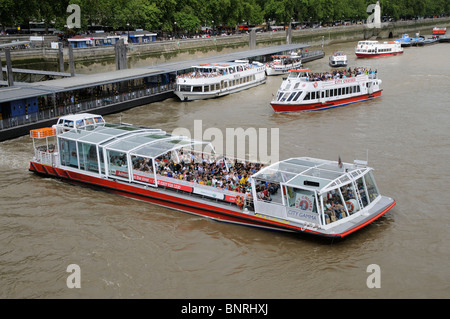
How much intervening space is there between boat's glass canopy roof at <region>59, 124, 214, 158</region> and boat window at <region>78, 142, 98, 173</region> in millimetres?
273

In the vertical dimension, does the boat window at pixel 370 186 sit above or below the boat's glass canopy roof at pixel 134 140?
below

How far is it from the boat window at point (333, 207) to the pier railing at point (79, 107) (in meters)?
21.5

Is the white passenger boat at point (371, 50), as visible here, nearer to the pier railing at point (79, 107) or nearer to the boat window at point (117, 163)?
the pier railing at point (79, 107)

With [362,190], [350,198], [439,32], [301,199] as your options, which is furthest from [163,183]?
[439,32]

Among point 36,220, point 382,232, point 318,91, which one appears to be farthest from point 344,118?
point 36,220

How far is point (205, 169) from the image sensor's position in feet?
72.5

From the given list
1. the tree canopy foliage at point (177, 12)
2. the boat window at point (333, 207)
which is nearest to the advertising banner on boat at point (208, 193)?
the boat window at point (333, 207)

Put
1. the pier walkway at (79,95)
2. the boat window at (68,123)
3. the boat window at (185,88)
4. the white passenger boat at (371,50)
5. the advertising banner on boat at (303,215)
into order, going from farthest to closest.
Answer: the white passenger boat at (371,50) < the boat window at (185,88) < the pier walkway at (79,95) < the boat window at (68,123) < the advertising banner on boat at (303,215)

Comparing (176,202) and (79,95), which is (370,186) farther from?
(79,95)

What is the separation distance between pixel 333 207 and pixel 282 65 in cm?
4634

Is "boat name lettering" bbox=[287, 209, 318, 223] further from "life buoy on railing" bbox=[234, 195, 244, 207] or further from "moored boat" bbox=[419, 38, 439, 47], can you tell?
"moored boat" bbox=[419, 38, 439, 47]

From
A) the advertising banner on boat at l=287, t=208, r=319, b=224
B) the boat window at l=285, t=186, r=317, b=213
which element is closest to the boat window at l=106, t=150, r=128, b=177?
the boat window at l=285, t=186, r=317, b=213

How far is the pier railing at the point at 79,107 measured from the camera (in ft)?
109

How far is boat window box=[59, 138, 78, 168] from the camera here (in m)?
24.5
